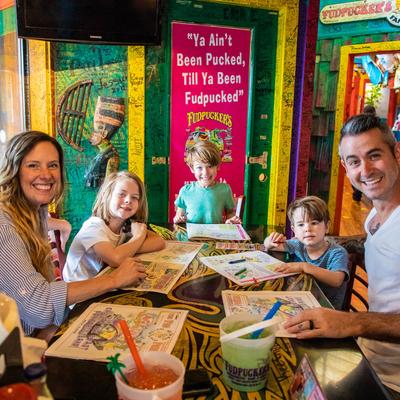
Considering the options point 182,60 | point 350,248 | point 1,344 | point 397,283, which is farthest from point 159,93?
point 1,344

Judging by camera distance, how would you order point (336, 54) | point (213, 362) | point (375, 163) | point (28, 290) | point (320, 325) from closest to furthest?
point (213, 362)
point (320, 325)
point (28, 290)
point (375, 163)
point (336, 54)

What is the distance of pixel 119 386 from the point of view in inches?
30.9

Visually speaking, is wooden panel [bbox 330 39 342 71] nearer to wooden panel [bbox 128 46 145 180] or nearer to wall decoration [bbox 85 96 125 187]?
wooden panel [bbox 128 46 145 180]

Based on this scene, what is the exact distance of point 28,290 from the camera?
1.32m

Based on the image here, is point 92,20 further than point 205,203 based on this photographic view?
Yes

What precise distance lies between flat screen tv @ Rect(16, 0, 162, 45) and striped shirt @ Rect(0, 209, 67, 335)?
2.46 m

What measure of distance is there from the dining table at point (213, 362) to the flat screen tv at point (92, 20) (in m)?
2.59

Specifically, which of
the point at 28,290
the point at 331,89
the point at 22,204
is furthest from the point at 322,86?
the point at 28,290

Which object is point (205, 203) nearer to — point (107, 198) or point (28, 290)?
point (107, 198)

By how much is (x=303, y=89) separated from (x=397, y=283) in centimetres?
293

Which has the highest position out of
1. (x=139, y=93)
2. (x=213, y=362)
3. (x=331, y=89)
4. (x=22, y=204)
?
(x=331, y=89)

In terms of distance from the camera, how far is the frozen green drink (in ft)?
3.01

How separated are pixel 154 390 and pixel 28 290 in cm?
73

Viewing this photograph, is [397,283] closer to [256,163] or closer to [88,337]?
[88,337]
